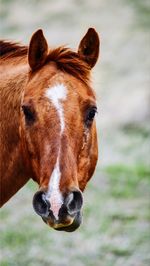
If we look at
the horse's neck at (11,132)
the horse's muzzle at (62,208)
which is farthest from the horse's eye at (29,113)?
the horse's muzzle at (62,208)

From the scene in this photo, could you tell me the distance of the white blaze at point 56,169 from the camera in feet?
15.0

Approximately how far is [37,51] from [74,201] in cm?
107

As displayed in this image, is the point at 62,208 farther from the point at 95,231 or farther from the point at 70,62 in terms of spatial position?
the point at 95,231

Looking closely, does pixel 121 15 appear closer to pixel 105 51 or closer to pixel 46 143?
pixel 105 51

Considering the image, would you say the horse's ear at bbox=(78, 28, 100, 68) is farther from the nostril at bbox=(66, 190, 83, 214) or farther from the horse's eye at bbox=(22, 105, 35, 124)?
the nostril at bbox=(66, 190, 83, 214)

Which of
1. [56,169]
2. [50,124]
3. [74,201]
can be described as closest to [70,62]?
[50,124]

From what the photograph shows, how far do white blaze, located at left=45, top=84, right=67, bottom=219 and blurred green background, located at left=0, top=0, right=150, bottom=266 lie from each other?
0.55 metres

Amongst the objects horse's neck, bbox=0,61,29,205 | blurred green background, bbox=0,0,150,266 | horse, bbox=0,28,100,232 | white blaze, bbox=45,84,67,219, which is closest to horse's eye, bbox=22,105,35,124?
horse, bbox=0,28,100,232

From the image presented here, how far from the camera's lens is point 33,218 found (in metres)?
9.28

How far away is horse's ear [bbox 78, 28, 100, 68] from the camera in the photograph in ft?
17.3

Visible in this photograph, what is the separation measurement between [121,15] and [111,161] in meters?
7.16

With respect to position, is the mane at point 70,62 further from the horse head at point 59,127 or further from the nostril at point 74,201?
the nostril at point 74,201

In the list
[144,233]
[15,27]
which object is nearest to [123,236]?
[144,233]

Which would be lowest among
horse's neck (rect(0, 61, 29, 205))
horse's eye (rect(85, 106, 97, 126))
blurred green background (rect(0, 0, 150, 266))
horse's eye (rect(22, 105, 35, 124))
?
blurred green background (rect(0, 0, 150, 266))
